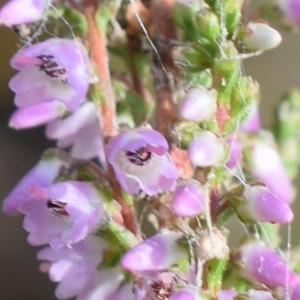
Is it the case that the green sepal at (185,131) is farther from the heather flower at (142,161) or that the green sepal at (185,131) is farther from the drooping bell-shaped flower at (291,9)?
the drooping bell-shaped flower at (291,9)

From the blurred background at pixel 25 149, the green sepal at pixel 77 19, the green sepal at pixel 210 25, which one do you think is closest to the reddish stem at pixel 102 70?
the green sepal at pixel 77 19

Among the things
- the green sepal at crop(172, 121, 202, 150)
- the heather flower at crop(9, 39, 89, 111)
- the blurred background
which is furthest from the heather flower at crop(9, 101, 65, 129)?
the blurred background

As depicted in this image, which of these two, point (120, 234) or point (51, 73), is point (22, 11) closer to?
point (51, 73)

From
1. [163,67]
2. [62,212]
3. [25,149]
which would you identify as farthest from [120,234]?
[25,149]

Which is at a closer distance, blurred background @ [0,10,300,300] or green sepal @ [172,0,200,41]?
green sepal @ [172,0,200,41]

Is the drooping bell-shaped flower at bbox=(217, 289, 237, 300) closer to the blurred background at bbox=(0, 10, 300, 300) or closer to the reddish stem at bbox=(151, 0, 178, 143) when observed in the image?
the reddish stem at bbox=(151, 0, 178, 143)

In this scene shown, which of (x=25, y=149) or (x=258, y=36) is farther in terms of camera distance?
(x=25, y=149)

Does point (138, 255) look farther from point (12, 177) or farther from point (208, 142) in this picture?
point (12, 177)
